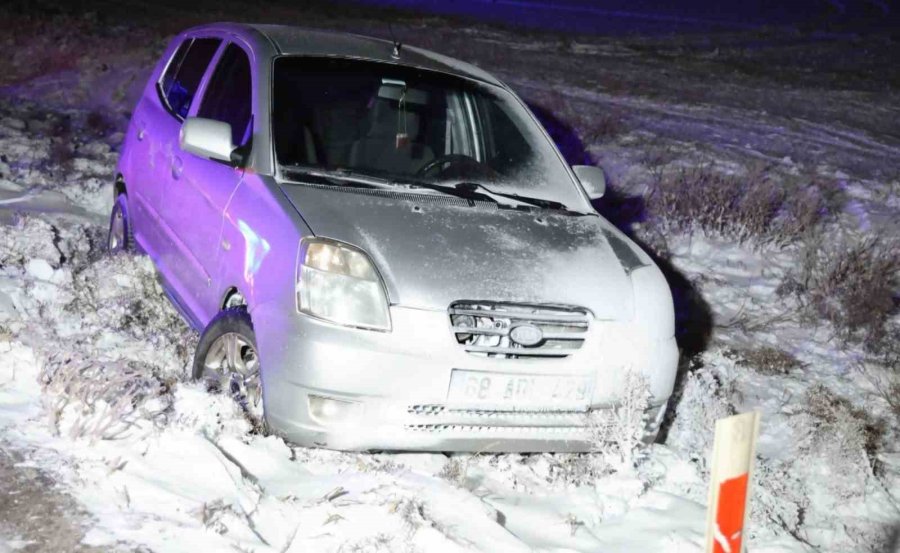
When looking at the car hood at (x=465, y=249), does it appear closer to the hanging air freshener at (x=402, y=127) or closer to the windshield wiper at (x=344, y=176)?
the windshield wiper at (x=344, y=176)

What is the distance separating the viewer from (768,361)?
237 inches

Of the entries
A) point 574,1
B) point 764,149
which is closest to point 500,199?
point 764,149

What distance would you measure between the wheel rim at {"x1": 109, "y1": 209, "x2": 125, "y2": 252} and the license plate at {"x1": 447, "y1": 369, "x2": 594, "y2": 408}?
305 cm

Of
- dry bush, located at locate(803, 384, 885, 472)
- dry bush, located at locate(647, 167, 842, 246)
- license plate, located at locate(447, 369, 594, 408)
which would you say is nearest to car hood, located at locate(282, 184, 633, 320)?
license plate, located at locate(447, 369, 594, 408)

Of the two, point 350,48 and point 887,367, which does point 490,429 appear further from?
point 887,367

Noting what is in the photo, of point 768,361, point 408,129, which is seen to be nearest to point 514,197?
point 408,129

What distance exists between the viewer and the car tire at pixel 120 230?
19.0ft

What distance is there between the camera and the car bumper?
3.50 m

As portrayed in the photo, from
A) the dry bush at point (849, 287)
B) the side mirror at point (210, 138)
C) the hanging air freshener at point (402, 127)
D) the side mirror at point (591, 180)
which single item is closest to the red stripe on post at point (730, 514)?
the side mirror at point (210, 138)

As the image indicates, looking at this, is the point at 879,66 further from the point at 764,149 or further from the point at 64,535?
the point at 64,535

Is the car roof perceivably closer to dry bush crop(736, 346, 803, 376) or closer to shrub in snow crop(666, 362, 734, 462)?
shrub in snow crop(666, 362, 734, 462)

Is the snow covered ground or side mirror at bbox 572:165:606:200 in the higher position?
side mirror at bbox 572:165:606:200

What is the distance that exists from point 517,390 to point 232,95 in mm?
2182

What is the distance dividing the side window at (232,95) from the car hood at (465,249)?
27.0 inches
